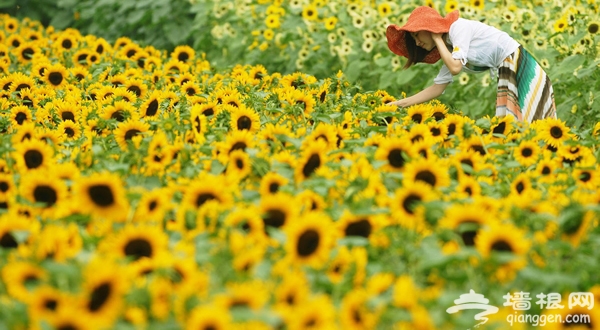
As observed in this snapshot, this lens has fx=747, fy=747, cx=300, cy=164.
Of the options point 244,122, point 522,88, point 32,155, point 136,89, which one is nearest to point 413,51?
point 522,88

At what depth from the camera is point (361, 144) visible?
272 centimetres

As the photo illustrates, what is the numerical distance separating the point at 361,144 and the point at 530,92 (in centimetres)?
183

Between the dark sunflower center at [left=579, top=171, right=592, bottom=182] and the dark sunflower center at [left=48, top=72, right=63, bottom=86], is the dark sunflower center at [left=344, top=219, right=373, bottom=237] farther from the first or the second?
the dark sunflower center at [left=48, top=72, right=63, bottom=86]

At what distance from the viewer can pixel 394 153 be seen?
2.39 metres

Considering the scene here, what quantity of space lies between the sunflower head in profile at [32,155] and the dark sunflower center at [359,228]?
1065 millimetres

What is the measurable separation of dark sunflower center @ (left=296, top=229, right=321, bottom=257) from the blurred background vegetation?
252cm

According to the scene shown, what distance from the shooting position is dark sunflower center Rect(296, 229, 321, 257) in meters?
1.80

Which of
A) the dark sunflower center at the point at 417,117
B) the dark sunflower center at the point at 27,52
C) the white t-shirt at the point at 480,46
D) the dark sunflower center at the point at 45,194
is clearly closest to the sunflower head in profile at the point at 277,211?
the dark sunflower center at the point at 45,194

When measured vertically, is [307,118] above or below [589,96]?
below

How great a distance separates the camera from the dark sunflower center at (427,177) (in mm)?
2209

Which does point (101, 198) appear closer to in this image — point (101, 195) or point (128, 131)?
point (101, 195)

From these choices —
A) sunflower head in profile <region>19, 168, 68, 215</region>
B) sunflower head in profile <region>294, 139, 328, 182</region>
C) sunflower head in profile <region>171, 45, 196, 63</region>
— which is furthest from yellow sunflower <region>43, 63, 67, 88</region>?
sunflower head in profile <region>294, 139, 328, 182</region>

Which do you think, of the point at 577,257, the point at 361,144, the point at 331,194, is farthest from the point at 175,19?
the point at 577,257

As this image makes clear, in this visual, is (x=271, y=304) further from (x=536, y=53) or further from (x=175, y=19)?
(x=175, y=19)
